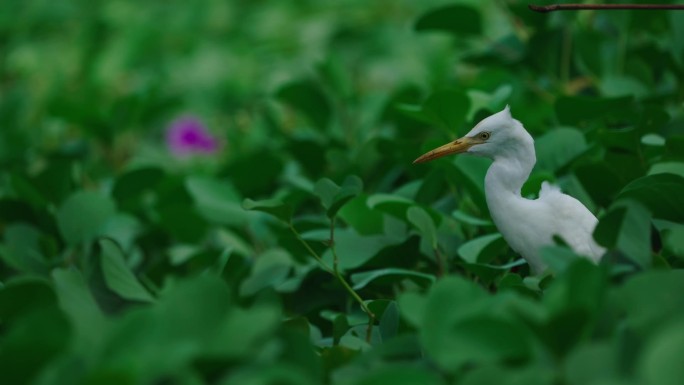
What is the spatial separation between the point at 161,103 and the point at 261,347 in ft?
8.03

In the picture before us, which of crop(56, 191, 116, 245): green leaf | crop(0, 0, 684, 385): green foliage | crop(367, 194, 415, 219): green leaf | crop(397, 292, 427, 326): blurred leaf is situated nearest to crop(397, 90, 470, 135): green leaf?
crop(0, 0, 684, 385): green foliage

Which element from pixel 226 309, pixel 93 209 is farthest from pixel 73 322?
pixel 93 209

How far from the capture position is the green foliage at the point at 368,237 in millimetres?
1159

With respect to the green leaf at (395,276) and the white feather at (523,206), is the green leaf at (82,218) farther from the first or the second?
the white feather at (523,206)

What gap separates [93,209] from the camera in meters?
2.17

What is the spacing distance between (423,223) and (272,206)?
0.26 meters

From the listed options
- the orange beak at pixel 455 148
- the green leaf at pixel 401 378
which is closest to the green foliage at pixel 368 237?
the green leaf at pixel 401 378

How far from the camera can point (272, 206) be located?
163cm

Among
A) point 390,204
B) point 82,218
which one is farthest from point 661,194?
point 82,218

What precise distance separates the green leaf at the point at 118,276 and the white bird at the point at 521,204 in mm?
515

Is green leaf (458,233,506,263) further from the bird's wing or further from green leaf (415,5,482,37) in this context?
green leaf (415,5,482,37)

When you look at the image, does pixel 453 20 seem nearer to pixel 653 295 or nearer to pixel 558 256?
pixel 558 256

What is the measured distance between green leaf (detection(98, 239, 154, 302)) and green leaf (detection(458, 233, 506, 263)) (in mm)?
472

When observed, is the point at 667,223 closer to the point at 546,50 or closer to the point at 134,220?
the point at 546,50
